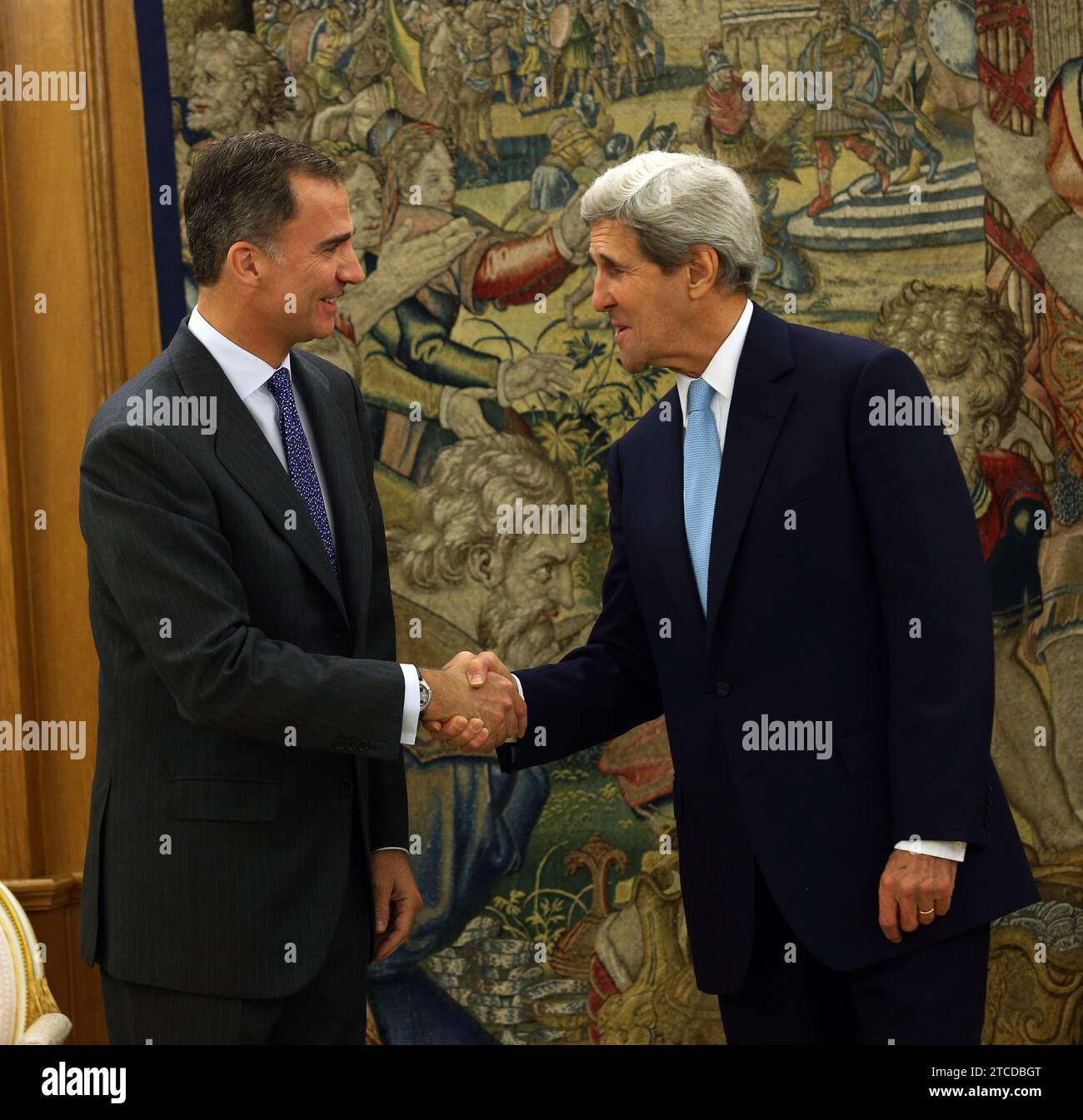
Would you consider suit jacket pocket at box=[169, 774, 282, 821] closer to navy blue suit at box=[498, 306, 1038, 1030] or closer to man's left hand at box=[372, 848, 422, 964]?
man's left hand at box=[372, 848, 422, 964]

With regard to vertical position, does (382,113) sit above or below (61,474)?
above

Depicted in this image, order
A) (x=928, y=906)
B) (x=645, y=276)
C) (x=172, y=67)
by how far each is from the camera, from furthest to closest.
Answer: (x=172, y=67)
(x=645, y=276)
(x=928, y=906)

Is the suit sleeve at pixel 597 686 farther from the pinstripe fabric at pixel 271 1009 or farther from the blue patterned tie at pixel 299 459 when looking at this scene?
the blue patterned tie at pixel 299 459

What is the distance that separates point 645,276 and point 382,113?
66.8 inches

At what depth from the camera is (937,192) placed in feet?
13.8

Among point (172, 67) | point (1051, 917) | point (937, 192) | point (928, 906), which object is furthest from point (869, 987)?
point (172, 67)

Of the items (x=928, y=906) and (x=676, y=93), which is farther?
(x=676, y=93)

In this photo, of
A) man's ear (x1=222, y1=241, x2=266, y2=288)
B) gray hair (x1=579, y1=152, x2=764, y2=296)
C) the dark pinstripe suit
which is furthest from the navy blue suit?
man's ear (x1=222, y1=241, x2=266, y2=288)

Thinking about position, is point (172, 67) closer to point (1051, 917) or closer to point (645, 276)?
point (645, 276)

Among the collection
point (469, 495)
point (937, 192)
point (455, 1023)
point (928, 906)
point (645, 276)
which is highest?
point (937, 192)

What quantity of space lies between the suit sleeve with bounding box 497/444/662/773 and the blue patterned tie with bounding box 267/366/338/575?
719 millimetres

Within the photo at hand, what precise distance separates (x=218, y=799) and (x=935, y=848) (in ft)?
4.65

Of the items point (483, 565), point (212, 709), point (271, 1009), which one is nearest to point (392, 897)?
point (271, 1009)

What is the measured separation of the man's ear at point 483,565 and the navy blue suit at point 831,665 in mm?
1504
